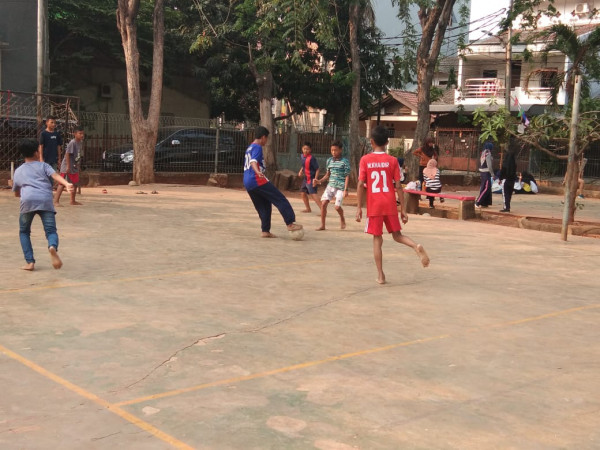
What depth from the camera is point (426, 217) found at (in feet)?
53.0

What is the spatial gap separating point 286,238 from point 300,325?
5285 mm

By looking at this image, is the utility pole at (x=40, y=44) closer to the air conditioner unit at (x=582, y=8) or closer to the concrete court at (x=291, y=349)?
the concrete court at (x=291, y=349)

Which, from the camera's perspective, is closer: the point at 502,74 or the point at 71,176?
the point at 71,176

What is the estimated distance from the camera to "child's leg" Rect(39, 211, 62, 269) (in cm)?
812

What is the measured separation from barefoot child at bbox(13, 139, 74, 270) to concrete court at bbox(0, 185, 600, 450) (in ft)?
0.84

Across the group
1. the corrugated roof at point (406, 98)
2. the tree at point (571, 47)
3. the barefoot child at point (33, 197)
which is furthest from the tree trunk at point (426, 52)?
the corrugated roof at point (406, 98)

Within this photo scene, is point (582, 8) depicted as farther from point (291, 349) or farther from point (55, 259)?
point (291, 349)

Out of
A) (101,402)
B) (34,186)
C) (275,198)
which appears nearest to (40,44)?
(275,198)

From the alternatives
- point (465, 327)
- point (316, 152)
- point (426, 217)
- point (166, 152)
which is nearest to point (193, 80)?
point (316, 152)

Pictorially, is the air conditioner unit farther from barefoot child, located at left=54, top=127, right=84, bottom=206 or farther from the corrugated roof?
barefoot child, located at left=54, top=127, right=84, bottom=206

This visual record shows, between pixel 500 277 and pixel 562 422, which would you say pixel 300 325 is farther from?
pixel 500 277

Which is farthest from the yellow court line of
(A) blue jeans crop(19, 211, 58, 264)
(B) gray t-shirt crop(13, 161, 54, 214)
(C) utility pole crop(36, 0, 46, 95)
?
(C) utility pole crop(36, 0, 46, 95)

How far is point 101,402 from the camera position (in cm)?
431

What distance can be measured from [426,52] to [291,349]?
18.3 m
